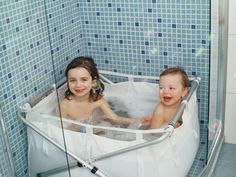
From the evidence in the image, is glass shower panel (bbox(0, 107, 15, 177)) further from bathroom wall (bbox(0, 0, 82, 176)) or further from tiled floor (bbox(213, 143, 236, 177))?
tiled floor (bbox(213, 143, 236, 177))

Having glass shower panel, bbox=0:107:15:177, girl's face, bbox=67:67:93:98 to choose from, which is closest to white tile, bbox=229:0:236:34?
girl's face, bbox=67:67:93:98

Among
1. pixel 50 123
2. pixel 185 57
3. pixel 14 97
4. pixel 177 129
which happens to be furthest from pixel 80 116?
pixel 185 57

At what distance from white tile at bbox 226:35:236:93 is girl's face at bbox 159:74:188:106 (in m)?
0.30

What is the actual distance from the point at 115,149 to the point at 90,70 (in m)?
0.59

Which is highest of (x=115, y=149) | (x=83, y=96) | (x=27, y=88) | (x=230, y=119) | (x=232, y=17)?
(x=232, y=17)

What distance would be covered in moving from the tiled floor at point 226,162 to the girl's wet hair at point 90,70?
73 cm

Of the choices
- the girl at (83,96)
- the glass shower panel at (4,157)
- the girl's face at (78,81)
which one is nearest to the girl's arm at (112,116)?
the girl at (83,96)

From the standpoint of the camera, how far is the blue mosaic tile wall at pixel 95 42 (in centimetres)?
189

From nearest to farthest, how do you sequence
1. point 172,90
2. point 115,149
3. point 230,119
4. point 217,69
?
point 115,149
point 172,90
point 217,69
point 230,119

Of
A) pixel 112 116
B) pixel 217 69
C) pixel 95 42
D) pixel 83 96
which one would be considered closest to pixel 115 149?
pixel 112 116

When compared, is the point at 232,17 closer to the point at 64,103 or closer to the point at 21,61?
the point at 64,103

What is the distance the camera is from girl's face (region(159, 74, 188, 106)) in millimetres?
2066

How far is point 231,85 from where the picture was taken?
2.27 metres

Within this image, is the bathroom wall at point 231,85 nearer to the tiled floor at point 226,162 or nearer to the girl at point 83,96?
the tiled floor at point 226,162
